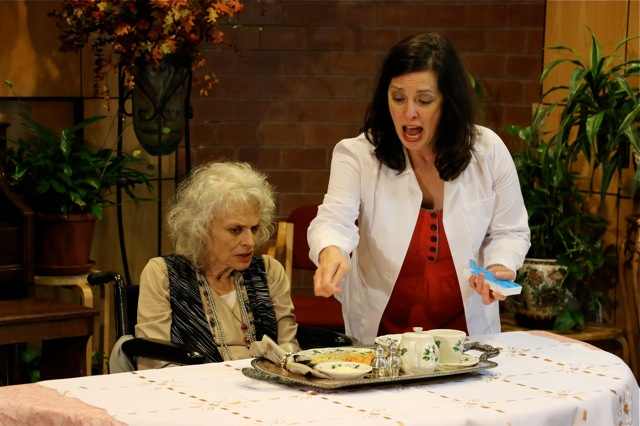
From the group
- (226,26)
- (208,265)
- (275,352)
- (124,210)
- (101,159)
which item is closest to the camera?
(275,352)

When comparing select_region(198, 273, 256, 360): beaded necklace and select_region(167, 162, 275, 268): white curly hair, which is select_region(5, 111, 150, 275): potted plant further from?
select_region(198, 273, 256, 360): beaded necklace

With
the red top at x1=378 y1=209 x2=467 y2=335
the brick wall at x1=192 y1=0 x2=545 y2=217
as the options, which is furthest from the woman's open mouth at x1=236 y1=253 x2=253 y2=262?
the brick wall at x1=192 y1=0 x2=545 y2=217

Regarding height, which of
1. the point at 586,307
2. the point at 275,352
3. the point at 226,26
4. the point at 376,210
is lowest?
the point at 586,307

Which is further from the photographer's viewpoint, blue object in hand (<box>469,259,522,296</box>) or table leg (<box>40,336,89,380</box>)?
table leg (<box>40,336,89,380</box>)

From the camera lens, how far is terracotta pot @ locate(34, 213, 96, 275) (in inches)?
160

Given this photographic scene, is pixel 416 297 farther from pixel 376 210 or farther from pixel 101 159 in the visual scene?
pixel 101 159

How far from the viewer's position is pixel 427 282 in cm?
290

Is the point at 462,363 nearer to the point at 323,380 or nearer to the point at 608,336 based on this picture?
the point at 323,380

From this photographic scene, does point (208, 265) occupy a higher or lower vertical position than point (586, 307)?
higher

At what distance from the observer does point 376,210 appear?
2926 millimetres

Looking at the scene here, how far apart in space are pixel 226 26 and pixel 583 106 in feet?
5.63

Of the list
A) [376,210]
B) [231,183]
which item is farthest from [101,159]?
[376,210]

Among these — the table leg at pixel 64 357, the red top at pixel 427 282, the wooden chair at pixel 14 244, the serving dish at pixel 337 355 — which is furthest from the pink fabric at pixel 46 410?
the wooden chair at pixel 14 244

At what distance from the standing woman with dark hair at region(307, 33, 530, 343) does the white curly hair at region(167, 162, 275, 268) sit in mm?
341
